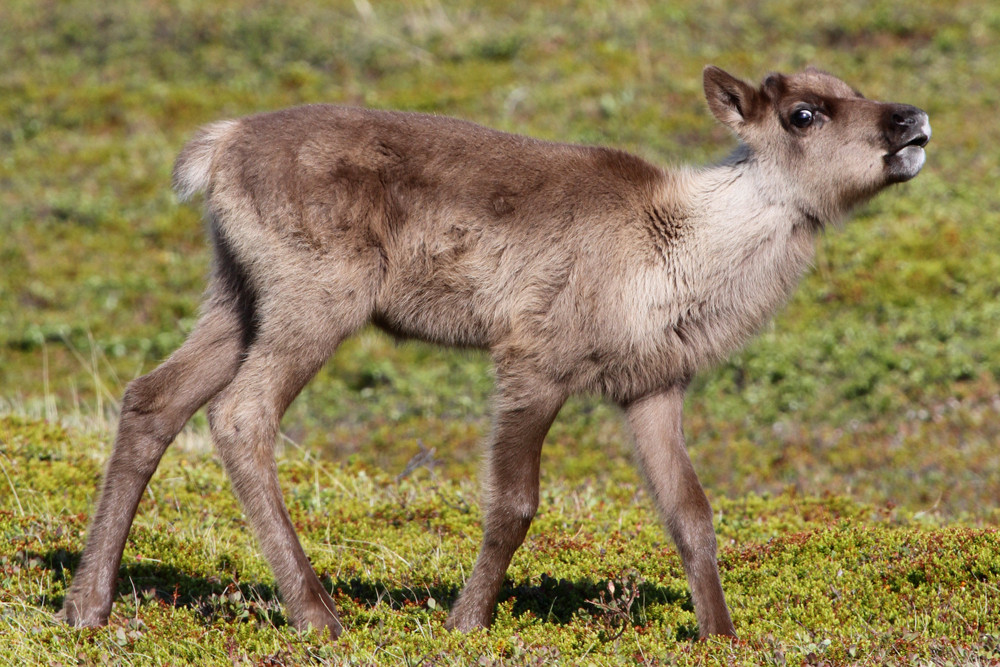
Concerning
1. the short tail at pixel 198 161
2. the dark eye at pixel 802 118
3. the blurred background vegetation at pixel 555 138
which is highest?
the dark eye at pixel 802 118

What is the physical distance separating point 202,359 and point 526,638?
2210 mm

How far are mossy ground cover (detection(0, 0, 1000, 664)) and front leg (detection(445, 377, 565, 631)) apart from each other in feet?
0.62

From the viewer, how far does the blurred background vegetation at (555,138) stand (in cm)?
983

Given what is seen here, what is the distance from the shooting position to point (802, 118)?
5777mm

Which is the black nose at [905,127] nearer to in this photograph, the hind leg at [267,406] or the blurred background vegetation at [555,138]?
the blurred background vegetation at [555,138]

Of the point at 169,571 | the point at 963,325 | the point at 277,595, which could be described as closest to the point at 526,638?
the point at 277,595

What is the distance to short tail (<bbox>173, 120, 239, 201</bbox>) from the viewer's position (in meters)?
5.67

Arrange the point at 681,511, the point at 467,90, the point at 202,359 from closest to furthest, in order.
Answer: the point at 681,511, the point at 202,359, the point at 467,90

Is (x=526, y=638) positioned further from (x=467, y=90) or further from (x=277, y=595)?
(x=467, y=90)

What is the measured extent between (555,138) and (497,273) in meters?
10.1

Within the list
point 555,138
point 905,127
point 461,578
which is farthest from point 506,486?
point 555,138

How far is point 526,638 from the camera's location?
5105mm

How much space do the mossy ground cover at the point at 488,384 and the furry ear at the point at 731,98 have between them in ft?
4.15

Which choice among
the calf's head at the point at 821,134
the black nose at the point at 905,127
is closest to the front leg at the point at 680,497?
the calf's head at the point at 821,134
